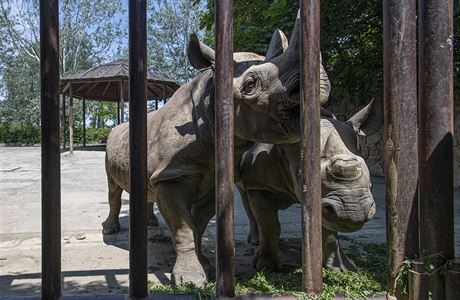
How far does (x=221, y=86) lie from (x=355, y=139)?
1594mm

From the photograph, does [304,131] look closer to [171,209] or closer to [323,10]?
[171,209]

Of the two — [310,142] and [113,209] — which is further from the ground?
[310,142]

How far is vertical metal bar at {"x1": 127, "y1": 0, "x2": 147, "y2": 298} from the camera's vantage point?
1417 mm

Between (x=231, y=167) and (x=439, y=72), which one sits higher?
(x=439, y=72)

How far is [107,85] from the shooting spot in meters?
20.4

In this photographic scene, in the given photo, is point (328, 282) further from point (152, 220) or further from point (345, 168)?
point (152, 220)

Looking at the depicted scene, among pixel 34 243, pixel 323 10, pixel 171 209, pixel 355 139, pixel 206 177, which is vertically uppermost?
pixel 323 10

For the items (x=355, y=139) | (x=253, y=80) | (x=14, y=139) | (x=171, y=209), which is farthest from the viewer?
(x=14, y=139)

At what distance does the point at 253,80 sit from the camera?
2344 mm

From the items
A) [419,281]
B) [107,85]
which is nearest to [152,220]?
[419,281]

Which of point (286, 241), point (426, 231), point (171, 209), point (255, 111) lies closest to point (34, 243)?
point (171, 209)

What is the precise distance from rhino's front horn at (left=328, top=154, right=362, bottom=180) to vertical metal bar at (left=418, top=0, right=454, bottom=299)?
97 cm

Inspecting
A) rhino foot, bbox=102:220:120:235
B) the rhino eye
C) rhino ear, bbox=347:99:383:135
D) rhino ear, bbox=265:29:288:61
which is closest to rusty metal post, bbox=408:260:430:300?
the rhino eye

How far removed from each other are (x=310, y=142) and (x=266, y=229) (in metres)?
2.06
